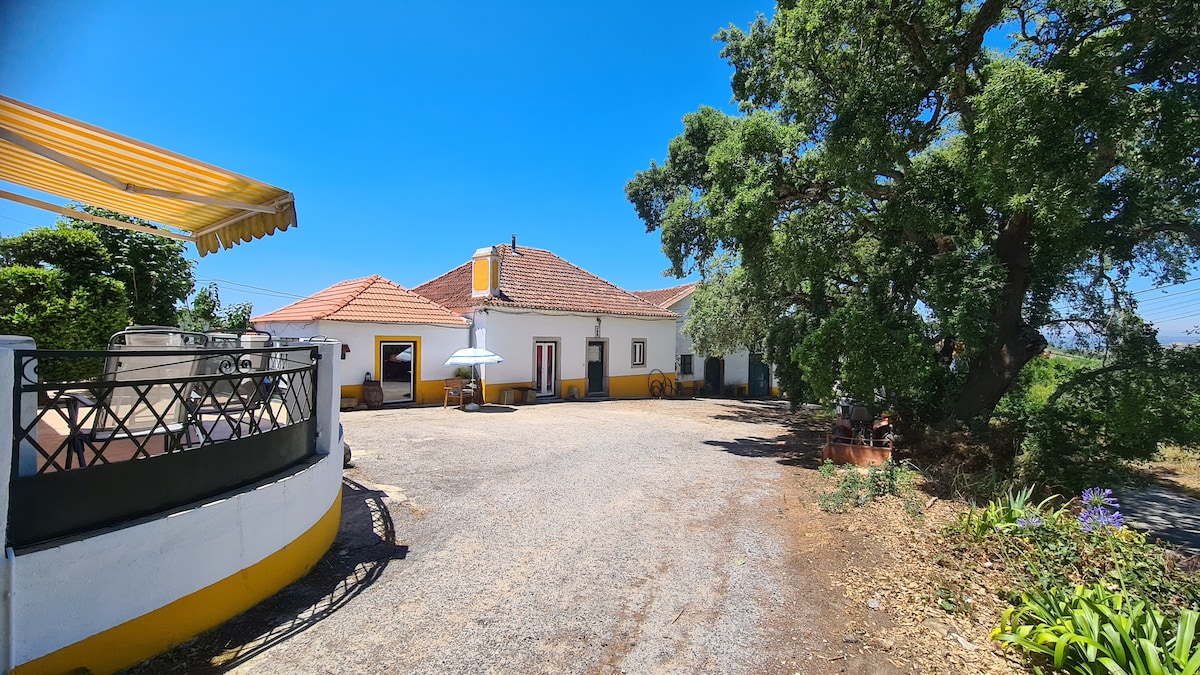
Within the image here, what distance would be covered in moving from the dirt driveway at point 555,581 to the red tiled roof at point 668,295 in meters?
15.9

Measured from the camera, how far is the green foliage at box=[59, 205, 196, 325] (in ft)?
36.0

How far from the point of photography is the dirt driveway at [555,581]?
3512 mm

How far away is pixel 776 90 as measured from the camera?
1138cm

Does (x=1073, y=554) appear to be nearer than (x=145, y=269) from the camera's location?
Yes

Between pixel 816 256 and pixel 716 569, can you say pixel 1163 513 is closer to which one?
pixel 816 256

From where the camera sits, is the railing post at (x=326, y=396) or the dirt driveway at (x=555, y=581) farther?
the railing post at (x=326, y=396)

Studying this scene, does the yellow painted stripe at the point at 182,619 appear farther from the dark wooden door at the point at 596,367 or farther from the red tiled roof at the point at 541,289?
the dark wooden door at the point at 596,367

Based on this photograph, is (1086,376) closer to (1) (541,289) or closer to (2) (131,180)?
(2) (131,180)

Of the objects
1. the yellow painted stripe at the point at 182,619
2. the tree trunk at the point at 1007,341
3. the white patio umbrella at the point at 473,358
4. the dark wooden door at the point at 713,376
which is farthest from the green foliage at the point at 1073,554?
the dark wooden door at the point at 713,376

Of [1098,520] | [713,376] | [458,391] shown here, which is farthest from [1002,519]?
[713,376]

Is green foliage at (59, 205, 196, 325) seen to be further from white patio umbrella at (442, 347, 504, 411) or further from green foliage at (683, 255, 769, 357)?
green foliage at (683, 255, 769, 357)

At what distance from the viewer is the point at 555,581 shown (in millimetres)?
4621

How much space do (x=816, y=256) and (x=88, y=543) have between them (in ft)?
31.5

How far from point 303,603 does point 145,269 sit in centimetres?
1101
